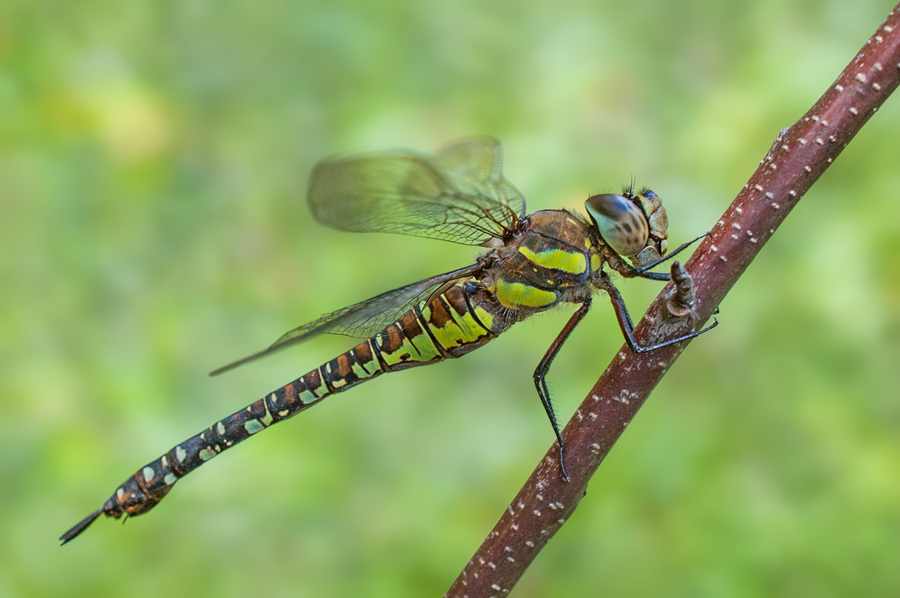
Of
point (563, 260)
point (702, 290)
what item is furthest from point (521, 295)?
point (702, 290)

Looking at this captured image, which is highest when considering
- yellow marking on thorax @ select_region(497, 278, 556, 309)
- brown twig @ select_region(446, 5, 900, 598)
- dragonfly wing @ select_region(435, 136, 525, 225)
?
dragonfly wing @ select_region(435, 136, 525, 225)

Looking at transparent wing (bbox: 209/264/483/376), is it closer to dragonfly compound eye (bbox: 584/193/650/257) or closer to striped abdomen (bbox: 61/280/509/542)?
striped abdomen (bbox: 61/280/509/542)

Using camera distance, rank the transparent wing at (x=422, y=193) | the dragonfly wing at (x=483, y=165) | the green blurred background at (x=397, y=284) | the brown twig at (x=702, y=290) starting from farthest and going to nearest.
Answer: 1. the green blurred background at (x=397, y=284)
2. the dragonfly wing at (x=483, y=165)
3. the transparent wing at (x=422, y=193)
4. the brown twig at (x=702, y=290)

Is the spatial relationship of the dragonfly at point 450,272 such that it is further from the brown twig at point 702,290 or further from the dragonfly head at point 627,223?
the brown twig at point 702,290

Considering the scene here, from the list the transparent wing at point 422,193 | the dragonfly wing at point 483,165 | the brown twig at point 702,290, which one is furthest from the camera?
the dragonfly wing at point 483,165

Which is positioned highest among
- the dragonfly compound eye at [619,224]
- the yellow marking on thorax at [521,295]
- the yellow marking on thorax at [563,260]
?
the dragonfly compound eye at [619,224]

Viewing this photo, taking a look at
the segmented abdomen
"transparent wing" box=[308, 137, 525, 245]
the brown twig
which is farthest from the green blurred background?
the brown twig

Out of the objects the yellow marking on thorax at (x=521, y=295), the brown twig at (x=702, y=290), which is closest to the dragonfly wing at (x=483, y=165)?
the yellow marking on thorax at (x=521, y=295)
